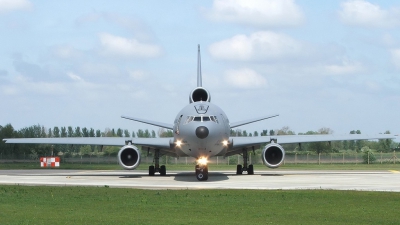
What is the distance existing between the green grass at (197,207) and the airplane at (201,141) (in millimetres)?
8557

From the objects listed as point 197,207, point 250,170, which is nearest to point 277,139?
point 250,170

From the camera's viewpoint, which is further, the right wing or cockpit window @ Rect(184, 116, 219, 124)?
the right wing

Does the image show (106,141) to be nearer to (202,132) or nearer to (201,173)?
(201,173)

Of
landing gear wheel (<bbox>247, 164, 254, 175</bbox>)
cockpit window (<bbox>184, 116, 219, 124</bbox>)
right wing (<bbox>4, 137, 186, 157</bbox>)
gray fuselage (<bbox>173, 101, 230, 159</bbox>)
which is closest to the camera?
gray fuselage (<bbox>173, 101, 230, 159</bbox>)

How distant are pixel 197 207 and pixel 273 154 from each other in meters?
21.4

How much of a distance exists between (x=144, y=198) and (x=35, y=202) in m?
3.42

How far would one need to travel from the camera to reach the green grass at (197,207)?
15.9 m

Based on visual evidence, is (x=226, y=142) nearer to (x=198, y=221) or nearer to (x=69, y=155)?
(x=198, y=221)

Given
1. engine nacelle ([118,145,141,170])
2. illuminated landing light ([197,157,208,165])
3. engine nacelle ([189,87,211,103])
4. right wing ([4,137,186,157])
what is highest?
engine nacelle ([189,87,211,103])

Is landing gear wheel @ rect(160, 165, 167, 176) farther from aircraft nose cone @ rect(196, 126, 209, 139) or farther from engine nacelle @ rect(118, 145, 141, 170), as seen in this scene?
aircraft nose cone @ rect(196, 126, 209, 139)

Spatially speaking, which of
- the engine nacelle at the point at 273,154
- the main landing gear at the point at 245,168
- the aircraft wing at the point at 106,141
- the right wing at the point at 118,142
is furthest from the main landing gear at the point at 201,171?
the main landing gear at the point at 245,168

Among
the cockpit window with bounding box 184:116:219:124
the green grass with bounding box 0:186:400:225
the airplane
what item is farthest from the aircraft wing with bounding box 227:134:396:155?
the green grass with bounding box 0:186:400:225

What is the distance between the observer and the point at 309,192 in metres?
23.8

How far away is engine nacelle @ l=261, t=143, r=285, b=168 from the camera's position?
39156 mm
